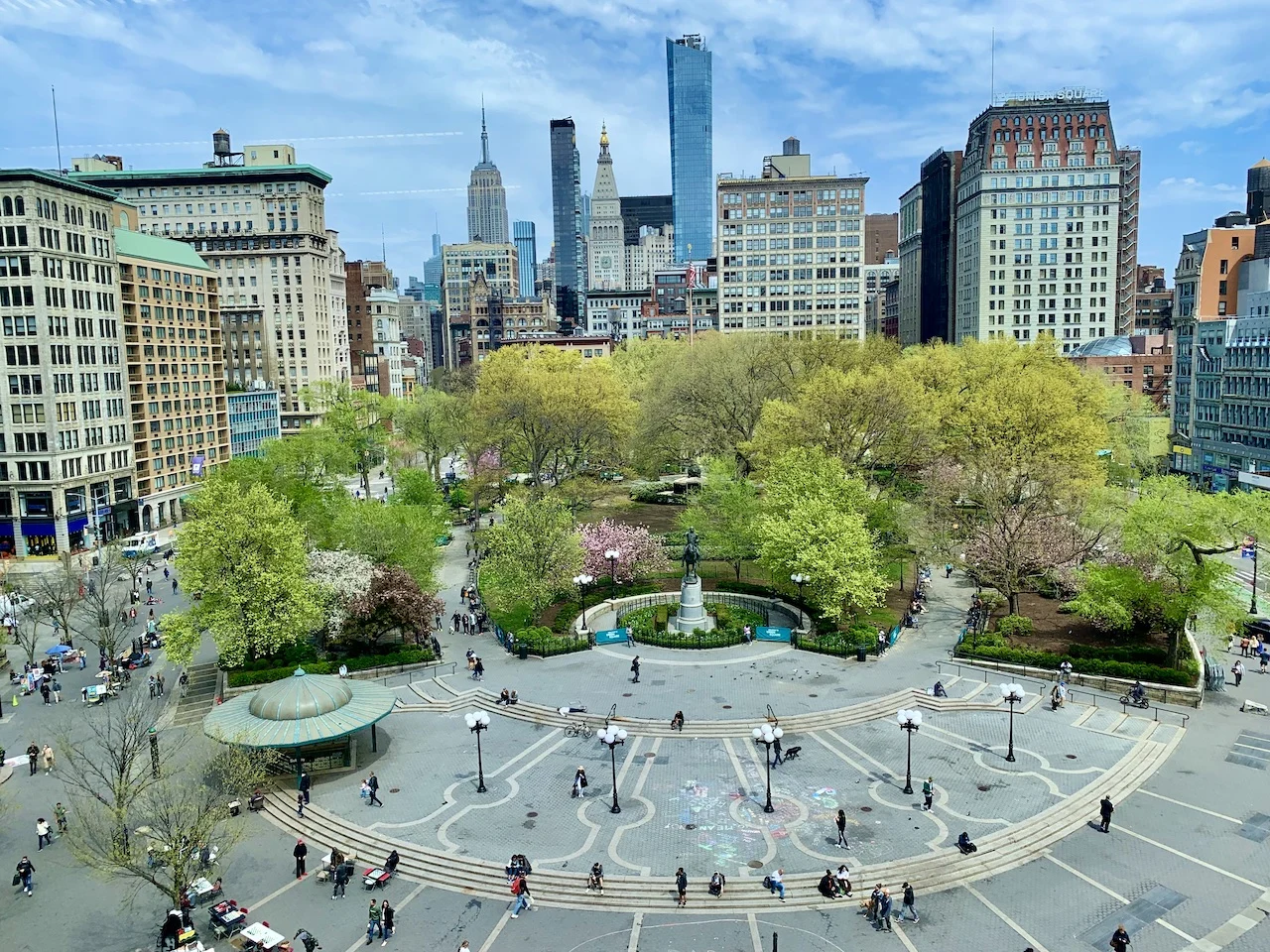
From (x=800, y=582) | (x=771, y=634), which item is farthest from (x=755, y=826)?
(x=800, y=582)

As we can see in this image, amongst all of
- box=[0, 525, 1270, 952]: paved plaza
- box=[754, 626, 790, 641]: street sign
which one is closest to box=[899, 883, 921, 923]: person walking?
box=[0, 525, 1270, 952]: paved plaza

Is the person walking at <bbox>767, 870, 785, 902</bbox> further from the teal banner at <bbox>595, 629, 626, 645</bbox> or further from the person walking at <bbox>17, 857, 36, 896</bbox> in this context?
the teal banner at <bbox>595, 629, 626, 645</bbox>

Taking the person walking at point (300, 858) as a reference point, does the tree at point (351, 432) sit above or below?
above

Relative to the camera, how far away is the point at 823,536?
161 feet

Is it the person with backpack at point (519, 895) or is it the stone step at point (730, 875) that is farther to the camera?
the stone step at point (730, 875)

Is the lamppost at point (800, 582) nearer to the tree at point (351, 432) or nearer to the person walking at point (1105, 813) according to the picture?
the person walking at point (1105, 813)

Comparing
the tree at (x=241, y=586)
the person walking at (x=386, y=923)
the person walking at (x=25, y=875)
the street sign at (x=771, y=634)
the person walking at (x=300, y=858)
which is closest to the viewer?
the person walking at (x=386, y=923)

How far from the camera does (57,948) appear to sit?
25.0 meters

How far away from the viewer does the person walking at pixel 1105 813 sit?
2948 centimetres

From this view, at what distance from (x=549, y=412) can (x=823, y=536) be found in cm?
3389

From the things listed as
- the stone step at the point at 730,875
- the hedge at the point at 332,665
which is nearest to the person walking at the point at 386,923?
the stone step at the point at 730,875

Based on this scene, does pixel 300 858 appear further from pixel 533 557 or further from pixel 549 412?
pixel 549 412

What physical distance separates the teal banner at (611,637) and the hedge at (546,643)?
900 millimetres

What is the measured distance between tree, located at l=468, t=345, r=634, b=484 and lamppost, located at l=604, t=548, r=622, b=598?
855 inches
